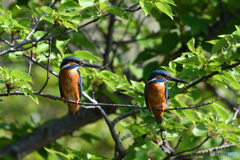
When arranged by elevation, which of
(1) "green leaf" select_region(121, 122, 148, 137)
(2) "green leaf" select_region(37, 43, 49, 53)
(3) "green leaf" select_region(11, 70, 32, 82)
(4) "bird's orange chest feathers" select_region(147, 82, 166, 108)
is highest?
(3) "green leaf" select_region(11, 70, 32, 82)

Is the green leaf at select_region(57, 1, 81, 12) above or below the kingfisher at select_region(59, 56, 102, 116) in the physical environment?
above

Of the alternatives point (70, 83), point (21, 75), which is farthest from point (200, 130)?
point (21, 75)

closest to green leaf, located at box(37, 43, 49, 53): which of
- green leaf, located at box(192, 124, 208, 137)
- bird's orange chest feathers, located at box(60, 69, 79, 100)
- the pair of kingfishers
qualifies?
the pair of kingfishers

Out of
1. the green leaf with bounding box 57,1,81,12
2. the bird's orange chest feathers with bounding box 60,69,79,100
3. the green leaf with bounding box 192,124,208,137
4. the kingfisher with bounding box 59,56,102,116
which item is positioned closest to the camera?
the green leaf with bounding box 57,1,81,12

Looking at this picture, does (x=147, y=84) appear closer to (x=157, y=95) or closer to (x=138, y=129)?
(x=157, y=95)

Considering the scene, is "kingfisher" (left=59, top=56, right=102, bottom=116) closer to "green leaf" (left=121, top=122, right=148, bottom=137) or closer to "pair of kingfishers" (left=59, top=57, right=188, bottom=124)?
"pair of kingfishers" (left=59, top=57, right=188, bottom=124)

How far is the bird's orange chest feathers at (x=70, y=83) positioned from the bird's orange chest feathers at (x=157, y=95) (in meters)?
0.87

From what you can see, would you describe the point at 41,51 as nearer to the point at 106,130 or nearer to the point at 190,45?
the point at 190,45

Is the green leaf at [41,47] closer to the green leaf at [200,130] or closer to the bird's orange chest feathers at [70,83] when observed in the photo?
the bird's orange chest feathers at [70,83]

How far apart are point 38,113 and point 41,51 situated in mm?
3876

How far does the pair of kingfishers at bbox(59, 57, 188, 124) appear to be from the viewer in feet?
9.53

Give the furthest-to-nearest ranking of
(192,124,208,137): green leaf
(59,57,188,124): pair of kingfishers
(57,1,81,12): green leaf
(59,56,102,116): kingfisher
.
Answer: (59,56,102,116): kingfisher < (59,57,188,124): pair of kingfishers < (192,124,208,137): green leaf < (57,1,81,12): green leaf

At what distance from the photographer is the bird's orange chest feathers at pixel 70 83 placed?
10.3 ft

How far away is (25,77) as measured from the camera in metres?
2.11
